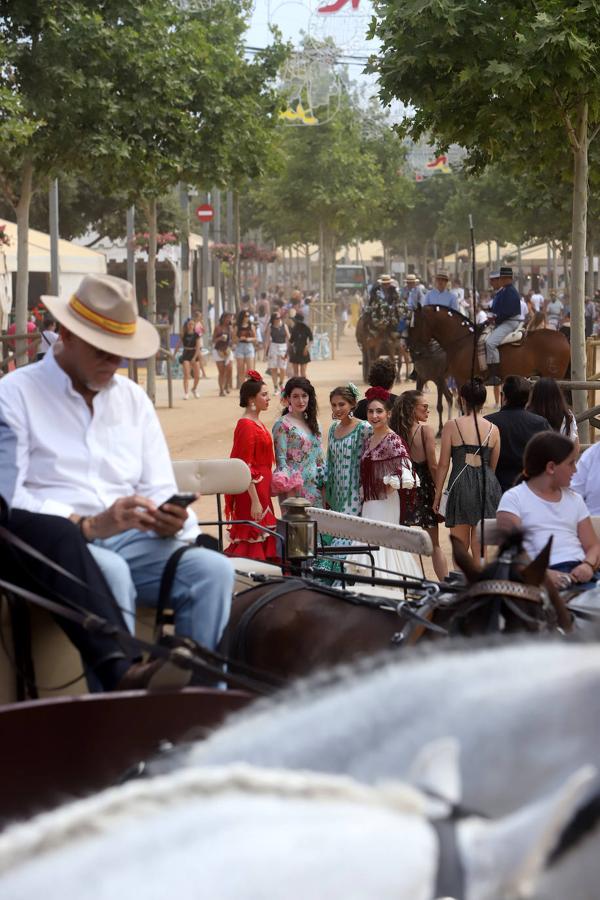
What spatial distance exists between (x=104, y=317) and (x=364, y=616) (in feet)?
4.98

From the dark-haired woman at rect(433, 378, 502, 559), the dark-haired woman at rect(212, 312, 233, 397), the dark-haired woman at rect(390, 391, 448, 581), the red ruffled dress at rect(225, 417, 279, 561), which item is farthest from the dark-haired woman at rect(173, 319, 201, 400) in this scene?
the dark-haired woman at rect(433, 378, 502, 559)

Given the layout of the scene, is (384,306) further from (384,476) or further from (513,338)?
(384,476)

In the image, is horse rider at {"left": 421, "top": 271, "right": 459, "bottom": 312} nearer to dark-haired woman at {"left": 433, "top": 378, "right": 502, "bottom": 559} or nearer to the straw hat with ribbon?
dark-haired woman at {"left": 433, "top": 378, "right": 502, "bottom": 559}

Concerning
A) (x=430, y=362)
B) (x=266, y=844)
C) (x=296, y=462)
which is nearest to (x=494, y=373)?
(x=430, y=362)

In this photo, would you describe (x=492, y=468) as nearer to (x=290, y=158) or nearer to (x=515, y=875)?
(x=515, y=875)

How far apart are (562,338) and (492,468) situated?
34.9 ft

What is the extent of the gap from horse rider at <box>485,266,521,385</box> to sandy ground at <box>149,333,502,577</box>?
103 inches

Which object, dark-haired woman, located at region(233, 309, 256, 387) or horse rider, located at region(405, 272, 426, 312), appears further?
horse rider, located at region(405, 272, 426, 312)

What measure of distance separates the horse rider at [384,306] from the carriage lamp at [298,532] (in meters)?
21.8

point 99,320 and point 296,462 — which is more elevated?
point 99,320

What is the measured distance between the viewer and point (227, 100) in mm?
21688

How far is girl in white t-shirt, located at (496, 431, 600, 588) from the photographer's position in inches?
229

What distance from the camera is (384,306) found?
2803 centimetres

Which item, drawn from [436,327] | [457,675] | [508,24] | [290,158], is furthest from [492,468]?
[290,158]
